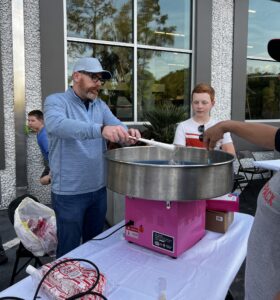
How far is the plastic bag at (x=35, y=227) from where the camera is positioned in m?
1.87

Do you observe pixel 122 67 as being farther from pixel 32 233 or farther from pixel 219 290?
pixel 219 290

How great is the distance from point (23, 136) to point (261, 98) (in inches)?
186

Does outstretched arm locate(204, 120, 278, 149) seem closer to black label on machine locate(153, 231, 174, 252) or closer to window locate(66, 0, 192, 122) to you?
black label on machine locate(153, 231, 174, 252)

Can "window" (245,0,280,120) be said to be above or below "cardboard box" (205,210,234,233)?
above

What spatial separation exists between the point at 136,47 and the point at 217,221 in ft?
12.7

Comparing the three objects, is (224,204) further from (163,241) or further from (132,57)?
(132,57)

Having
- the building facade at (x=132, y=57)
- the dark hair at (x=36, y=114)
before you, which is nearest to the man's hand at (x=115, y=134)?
the dark hair at (x=36, y=114)

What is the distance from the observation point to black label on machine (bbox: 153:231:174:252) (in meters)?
1.29

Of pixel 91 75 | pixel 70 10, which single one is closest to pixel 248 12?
pixel 70 10

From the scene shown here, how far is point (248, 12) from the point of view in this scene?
559cm

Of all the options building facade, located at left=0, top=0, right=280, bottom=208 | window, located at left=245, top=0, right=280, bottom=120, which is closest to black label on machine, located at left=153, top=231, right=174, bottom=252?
building facade, located at left=0, top=0, right=280, bottom=208

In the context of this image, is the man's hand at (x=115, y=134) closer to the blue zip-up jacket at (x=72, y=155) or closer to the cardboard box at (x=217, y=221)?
the blue zip-up jacket at (x=72, y=155)

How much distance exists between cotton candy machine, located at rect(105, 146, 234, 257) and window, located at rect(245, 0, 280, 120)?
5.06 m

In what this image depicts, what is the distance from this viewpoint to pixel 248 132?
1041mm
